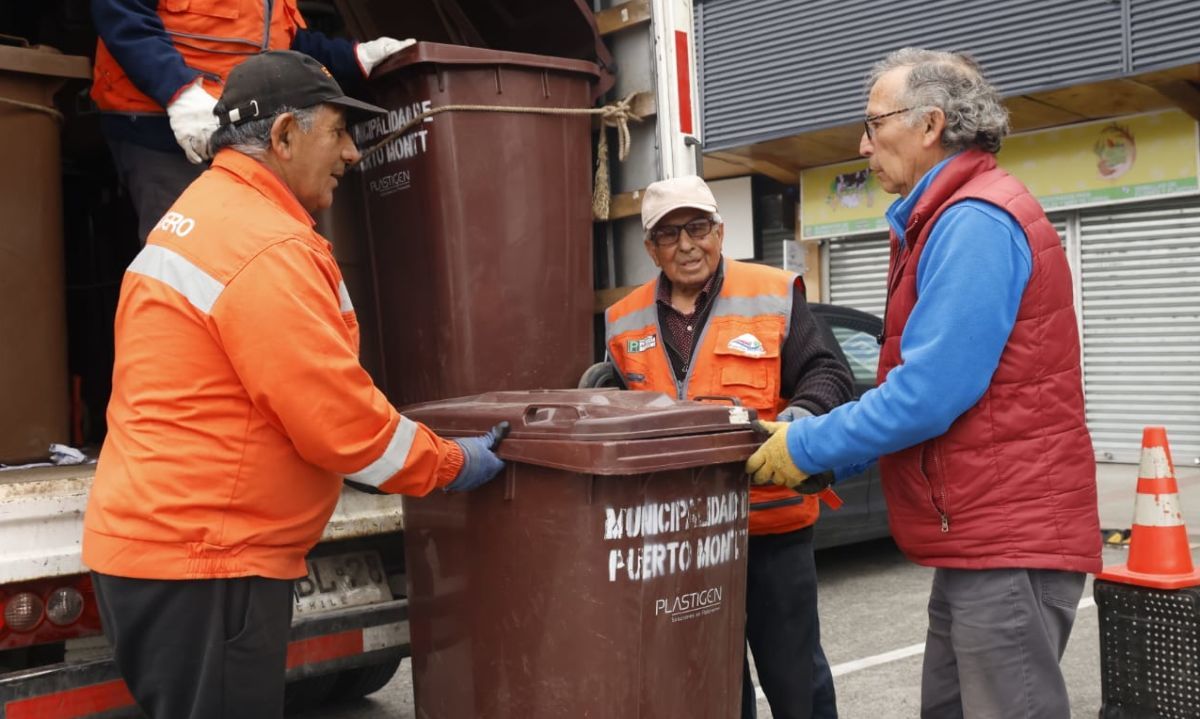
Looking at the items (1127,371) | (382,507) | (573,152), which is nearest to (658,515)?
(382,507)

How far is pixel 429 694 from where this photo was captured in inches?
113

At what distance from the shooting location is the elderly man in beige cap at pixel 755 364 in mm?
3051

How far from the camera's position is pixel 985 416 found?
236 cm

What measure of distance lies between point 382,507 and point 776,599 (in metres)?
1.06

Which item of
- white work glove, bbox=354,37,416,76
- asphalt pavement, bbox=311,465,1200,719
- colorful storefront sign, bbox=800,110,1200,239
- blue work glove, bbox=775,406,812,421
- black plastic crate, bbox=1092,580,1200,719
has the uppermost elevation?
colorful storefront sign, bbox=800,110,1200,239

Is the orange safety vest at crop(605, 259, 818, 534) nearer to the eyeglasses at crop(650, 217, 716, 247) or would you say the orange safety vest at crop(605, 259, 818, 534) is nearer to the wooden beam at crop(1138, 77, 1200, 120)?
the eyeglasses at crop(650, 217, 716, 247)

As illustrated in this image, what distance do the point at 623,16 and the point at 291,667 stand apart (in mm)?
2165

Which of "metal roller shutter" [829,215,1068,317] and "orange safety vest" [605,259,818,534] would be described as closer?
"orange safety vest" [605,259,818,534]

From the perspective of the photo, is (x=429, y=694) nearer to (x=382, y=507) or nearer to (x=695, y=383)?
(x=382, y=507)

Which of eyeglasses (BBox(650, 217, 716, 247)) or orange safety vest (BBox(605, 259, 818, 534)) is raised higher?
eyeglasses (BBox(650, 217, 716, 247))

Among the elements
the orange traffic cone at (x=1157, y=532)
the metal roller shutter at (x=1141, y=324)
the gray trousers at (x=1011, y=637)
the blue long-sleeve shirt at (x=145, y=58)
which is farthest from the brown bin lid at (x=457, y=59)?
the metal roller shutter at (x=1141, y=324)

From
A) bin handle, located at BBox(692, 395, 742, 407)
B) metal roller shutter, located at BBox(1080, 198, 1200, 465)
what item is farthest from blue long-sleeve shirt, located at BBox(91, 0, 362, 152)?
metal roller shutter, located at BBox(1080, 198, 1200, 465)

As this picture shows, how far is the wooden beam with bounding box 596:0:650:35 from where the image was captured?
12.0ft

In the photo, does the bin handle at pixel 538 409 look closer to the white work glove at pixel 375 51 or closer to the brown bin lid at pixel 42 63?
the white work glove at pixel 375 51
